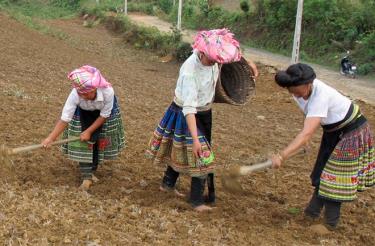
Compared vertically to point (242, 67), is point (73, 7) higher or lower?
lower

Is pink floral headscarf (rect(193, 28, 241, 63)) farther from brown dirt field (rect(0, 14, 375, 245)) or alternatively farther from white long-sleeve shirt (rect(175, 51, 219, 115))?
brown dirt field (rect(0, 14, 375, 245))

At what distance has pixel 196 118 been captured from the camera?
3816 millimetres

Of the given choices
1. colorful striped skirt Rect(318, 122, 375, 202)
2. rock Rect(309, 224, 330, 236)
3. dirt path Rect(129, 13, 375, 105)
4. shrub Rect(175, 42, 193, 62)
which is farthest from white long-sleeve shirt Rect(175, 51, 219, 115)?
shrub Rect(175, 42, 193, 62)

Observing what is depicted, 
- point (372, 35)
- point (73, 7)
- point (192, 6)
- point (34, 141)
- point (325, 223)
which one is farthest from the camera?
point (73, 7)

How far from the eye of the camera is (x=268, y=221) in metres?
3.98

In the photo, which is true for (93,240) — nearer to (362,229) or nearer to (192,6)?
(362,229)

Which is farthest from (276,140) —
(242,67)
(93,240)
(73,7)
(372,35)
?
(73,7)

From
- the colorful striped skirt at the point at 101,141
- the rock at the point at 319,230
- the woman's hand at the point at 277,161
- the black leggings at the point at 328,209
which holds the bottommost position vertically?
the rock at the point at 319,230

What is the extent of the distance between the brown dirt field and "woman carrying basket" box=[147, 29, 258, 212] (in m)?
0.32

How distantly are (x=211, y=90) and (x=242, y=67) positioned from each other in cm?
44

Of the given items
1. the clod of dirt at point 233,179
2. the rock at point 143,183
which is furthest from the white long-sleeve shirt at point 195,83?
the rock at point 143,183

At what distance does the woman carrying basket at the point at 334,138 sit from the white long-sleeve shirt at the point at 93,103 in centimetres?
135

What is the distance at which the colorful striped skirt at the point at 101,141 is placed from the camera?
4.25m

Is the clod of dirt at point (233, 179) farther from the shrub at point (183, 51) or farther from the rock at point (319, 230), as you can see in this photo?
the shrub at point (183, 51)
